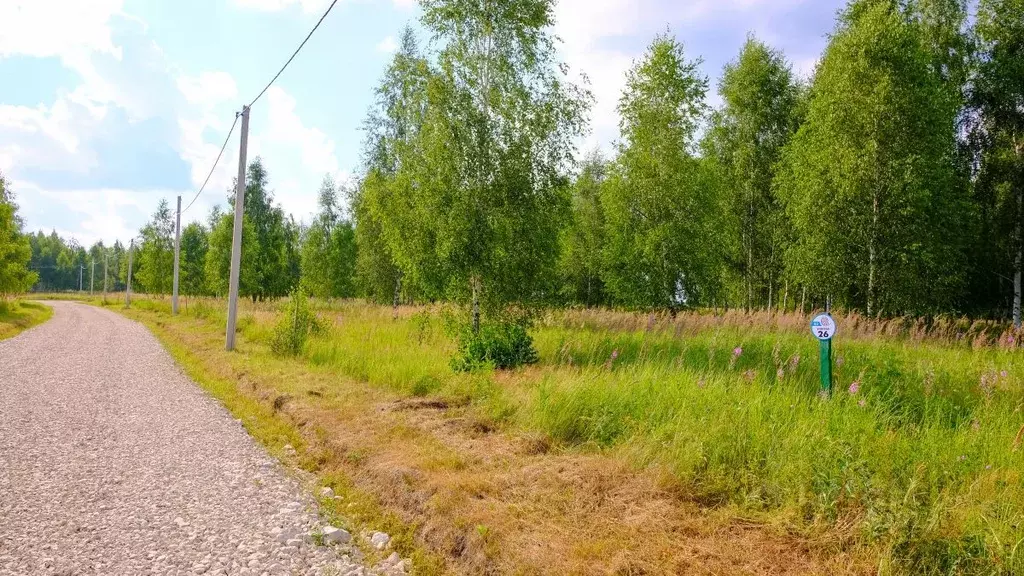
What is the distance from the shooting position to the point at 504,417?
22.4 ft

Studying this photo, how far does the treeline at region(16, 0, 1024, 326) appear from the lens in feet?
37.6

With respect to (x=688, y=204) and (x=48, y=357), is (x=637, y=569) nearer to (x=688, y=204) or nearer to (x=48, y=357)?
(x=48, y=357)

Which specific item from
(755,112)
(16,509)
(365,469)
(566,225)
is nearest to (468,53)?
(566,225)

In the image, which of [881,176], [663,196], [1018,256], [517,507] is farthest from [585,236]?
[517,507]

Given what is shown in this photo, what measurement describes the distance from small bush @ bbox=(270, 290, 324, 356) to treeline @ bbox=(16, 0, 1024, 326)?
2.45 meters

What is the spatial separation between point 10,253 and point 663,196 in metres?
36.4

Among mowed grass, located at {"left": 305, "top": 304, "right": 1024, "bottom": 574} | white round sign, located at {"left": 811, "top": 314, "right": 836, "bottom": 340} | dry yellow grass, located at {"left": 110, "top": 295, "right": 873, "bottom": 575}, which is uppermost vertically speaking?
white round sign, located at {"left": 811, "top": 314, "right": 836, "bottom": 340}

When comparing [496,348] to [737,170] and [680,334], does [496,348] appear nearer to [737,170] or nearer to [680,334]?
[680,334]

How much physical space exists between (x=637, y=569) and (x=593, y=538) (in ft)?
1.40

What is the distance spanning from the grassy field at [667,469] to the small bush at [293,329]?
13.4 feet

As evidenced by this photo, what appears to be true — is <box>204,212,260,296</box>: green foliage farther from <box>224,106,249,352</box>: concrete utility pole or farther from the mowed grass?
the mowed grass

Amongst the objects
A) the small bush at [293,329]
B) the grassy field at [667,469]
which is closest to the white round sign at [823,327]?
the grassy field at [667,469]

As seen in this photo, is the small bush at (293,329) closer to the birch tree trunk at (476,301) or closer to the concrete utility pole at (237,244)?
the concrete utility pole at (237,244)

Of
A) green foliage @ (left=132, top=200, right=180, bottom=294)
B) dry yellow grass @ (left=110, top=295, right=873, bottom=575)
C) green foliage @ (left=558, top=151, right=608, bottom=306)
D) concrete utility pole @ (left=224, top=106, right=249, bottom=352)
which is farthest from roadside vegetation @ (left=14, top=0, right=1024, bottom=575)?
green foliage @ (left=132, top=200, right=180, bottom=294)
